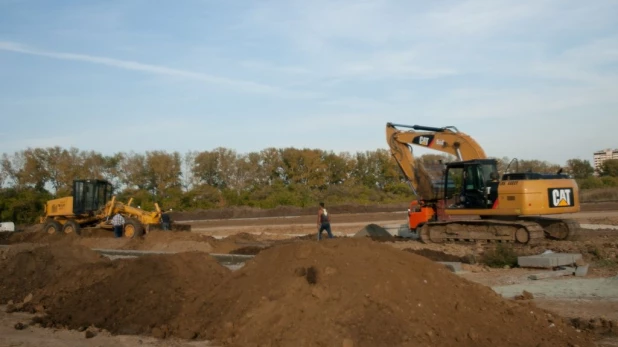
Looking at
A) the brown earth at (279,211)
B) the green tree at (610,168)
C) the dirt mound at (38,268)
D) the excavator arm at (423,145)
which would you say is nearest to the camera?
the dirt mound at (38,268)

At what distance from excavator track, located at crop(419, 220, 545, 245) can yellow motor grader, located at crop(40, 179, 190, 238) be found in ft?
44.4

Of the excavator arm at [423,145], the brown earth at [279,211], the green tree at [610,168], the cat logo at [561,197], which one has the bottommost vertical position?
the brown earth at [279,211]

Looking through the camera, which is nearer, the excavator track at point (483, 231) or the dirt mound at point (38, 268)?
the dirt mound at point (38, 268)

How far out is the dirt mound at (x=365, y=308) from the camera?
23.6ft

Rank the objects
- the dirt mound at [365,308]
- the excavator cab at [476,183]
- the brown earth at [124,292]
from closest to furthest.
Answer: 1. the dirt mound at [365,308]
2. the brown earth at [124,292]
3. the excavator cab at [476,183]

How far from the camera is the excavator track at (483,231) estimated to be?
18281 millimetres

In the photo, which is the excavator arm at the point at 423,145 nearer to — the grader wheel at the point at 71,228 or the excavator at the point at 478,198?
the excavator at the point at 478,198

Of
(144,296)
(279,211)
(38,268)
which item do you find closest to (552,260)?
(144,296)

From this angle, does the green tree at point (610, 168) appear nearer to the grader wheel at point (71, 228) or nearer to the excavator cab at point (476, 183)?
the excavator cab at point (476, 183)

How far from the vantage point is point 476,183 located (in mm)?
19375

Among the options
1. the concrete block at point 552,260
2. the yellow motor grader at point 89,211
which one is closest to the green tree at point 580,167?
the yellow motor grader at point 89,211

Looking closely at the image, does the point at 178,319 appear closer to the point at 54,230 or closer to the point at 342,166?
the point at 54,230

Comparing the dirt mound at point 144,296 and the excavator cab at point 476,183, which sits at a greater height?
the excavator cab at point 476,183

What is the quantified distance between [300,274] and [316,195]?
5807 centimetres
